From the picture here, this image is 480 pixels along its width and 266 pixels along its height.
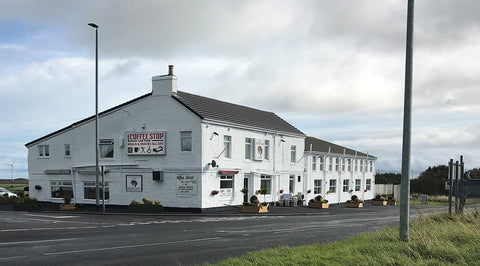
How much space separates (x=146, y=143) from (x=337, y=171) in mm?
25233

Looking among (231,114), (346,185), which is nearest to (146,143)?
(231,114)

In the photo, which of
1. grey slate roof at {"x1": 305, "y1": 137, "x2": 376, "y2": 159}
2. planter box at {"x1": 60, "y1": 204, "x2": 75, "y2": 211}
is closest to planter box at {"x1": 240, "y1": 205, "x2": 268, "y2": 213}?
planter box at {"x1": 60, "y1": 204, "x2": 75, "y2": 211}

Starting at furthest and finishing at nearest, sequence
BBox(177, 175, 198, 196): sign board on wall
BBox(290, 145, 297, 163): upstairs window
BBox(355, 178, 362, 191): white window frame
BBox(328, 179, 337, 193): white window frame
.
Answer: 1. BBox(355, 178, 362, 191): white window frame
2. BBox(328, 179, 337, 193): white window frame
3. BBox(290, 145, 297, 163): upstairs window
4. BBox(177, 175, 198, 196): sign board on wall

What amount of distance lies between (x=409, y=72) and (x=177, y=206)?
950 inches

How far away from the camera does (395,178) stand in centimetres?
8069

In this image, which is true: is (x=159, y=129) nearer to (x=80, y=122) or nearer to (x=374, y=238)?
(x=80, y=122)

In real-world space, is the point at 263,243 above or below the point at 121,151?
below

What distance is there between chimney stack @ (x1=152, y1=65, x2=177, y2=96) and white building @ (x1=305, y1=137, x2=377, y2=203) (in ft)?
56.4

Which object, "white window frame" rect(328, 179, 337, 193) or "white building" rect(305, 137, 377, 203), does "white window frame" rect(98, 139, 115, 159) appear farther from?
"white window frame" rect(328, 179, 337, 193)

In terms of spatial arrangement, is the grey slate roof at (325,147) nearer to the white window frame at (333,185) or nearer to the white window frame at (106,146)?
the white window frame at (333,185)

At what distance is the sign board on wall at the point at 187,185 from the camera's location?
1310 inches

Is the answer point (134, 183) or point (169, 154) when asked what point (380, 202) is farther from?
point (134, 183)

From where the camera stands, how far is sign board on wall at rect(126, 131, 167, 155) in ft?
114

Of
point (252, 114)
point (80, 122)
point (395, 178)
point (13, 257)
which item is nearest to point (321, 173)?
point (252, 114)
